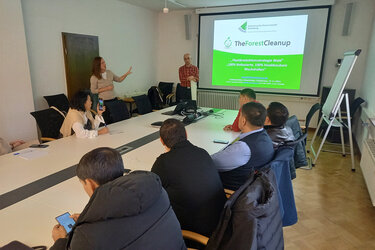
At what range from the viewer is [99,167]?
3.52ft

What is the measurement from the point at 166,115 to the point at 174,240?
2860mm

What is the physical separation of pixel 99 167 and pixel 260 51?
5.37 metres

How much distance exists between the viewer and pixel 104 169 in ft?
3.53

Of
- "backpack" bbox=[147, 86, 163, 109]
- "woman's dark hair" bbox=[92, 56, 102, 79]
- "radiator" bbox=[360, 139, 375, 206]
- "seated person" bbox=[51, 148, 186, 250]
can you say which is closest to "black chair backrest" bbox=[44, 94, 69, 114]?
"woman's dark hair" bbox=[92, 56, 102, 79]

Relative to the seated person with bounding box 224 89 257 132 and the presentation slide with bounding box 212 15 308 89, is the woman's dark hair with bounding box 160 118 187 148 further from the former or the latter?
the presentation slide with bounding box 212 15 308 89

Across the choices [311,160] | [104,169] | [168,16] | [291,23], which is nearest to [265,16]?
[291,23]

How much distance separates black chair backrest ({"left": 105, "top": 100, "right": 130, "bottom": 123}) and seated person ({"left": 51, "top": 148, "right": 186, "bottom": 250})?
2756 millimetres

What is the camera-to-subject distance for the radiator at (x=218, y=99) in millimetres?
6273

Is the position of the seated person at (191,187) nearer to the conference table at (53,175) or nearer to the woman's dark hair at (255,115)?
the conference table at (53,175)

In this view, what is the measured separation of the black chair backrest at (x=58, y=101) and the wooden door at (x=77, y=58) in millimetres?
276

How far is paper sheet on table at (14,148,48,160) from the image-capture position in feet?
6.79

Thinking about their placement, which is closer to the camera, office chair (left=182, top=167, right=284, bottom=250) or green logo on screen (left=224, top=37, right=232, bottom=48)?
office chair (left=182, top=167, right=284, bottom=250)

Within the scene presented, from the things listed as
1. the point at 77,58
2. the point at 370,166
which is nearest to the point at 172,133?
the point at 370,166

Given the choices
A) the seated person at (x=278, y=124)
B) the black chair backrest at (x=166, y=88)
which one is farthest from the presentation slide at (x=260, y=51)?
the seated person at (x=278, y=124)
